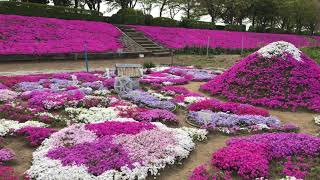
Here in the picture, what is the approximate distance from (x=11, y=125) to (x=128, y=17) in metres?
35.7

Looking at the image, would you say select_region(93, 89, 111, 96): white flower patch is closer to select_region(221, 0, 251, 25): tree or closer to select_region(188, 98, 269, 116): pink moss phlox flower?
select_region(188, 98, 269, 116): pink moss phlox flower

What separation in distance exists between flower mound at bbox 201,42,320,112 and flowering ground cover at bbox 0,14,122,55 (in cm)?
1551

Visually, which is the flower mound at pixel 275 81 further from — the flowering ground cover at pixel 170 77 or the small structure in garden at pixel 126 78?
the small structure in garden at pixel 126 78

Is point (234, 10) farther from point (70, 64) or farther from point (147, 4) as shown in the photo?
point (70, 64)

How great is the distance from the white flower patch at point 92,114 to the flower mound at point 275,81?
6.20m

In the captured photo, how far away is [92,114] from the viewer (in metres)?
12.8

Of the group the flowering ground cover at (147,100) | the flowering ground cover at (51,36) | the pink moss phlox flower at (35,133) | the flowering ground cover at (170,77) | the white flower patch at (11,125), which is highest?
the flowering ground cover at (51,36)

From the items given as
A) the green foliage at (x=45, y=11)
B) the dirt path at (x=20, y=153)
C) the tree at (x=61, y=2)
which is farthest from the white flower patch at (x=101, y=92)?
the tree at (x=61, y=2)

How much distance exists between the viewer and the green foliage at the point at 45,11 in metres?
33.8

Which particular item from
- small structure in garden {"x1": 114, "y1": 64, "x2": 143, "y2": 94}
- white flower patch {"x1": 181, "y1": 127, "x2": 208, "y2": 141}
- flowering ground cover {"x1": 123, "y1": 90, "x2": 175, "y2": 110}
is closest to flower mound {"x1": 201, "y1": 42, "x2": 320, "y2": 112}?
flowering ground cover {"x1": 123, "y1": 90, "x2": 175, "y2": 110}

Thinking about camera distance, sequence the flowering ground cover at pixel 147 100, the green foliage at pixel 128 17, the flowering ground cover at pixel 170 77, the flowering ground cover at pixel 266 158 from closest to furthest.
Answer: the flowering ground cover at pixel 266 158, the flowering ground cover at pixel 147 100, the flowering ground cover at pixel 170 77, the green foliage at pixel 128 17

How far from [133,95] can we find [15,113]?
16.8 ft

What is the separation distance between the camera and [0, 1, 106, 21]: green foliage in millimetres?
33844

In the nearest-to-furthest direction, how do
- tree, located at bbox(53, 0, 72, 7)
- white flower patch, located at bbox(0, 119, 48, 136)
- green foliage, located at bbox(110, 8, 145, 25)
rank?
white flower patch, located at bbox(0, 119, 48, 136) < green foliage, located at bbox(110, 8, 145, 25) < tree, located at bbox(53, 0, 72, 7)
